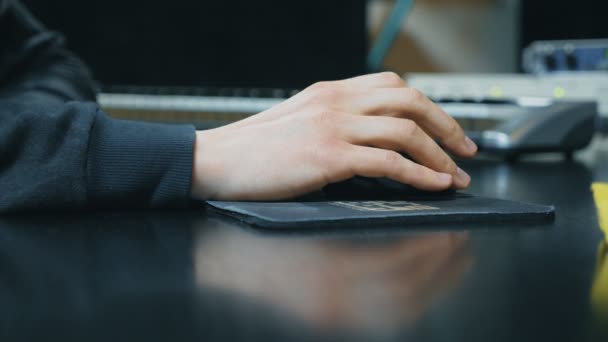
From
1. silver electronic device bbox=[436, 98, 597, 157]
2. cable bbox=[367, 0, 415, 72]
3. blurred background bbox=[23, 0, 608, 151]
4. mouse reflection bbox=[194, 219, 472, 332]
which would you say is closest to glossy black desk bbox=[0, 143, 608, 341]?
mouse reflection bbox=[194, 219, 472, 332]

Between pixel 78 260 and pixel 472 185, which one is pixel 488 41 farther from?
pixel 78 260

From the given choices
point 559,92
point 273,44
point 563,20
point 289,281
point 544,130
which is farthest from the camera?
point 273,44

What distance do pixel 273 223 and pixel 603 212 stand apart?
0.19 m

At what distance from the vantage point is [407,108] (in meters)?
0.58

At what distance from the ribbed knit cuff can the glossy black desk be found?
0.11 feet

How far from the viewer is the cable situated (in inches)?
80.6

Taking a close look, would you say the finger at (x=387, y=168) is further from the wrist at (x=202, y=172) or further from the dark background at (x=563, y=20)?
the dark background at (x=563, y=20)

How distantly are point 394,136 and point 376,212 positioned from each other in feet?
0.35

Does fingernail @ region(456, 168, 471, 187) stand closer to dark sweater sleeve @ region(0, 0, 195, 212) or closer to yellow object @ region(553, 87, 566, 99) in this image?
dark sweater sleeve @ region(0, 0, 195, 212)

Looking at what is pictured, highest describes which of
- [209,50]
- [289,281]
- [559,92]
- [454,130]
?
[209,50]

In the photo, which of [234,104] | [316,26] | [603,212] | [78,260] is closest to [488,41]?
[316,26]

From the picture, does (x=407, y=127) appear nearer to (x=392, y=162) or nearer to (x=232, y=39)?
(x=392, y=162)

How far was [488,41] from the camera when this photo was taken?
2.02 meters

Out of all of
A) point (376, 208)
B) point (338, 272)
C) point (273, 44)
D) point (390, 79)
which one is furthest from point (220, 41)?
point (338, 272)
